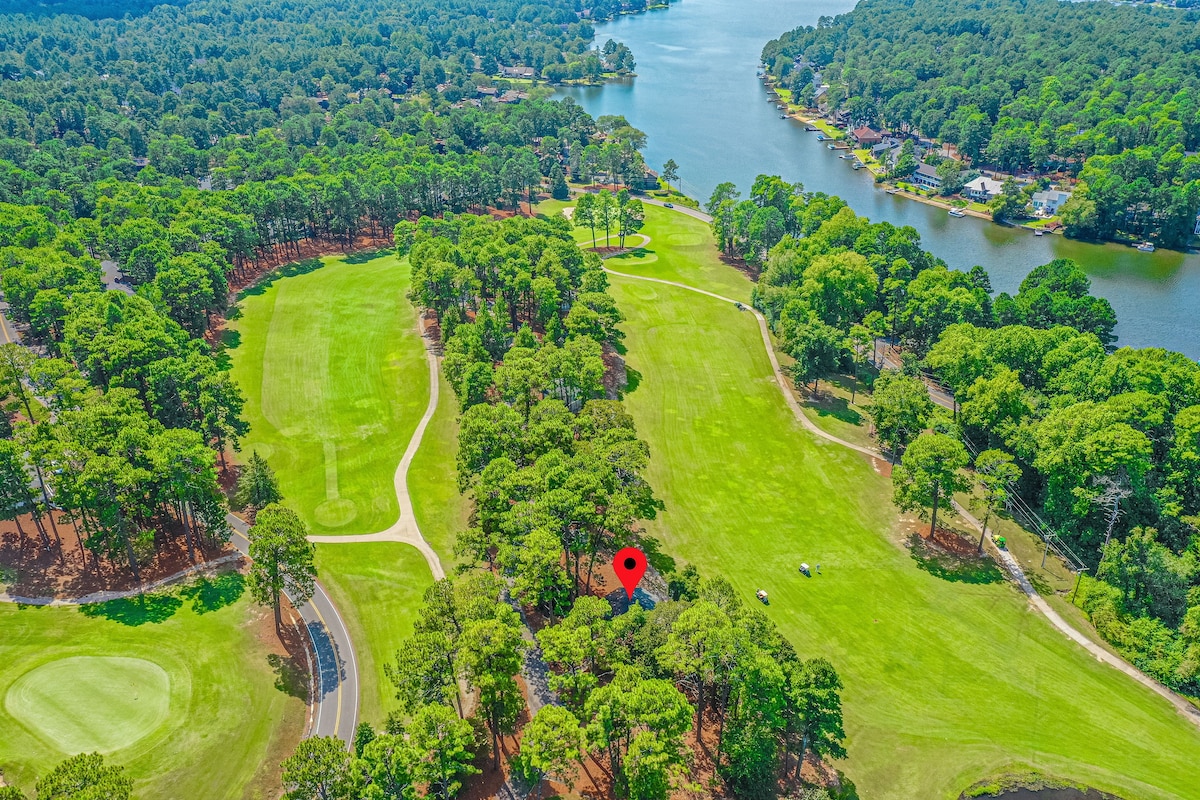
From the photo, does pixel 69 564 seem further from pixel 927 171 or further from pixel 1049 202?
pixel 927 171

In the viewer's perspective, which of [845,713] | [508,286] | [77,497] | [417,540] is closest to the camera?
[845,713]

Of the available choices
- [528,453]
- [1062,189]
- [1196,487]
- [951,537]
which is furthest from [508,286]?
[1062,189]

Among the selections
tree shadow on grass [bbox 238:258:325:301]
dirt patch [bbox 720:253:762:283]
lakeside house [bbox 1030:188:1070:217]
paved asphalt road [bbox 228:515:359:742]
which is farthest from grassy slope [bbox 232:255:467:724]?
lakeside house [bbox 1030:188:1070:217]

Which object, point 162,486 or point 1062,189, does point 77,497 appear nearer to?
point 162,486

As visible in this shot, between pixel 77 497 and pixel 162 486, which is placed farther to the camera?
pixel 162 486

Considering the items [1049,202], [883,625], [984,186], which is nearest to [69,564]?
[883,625]

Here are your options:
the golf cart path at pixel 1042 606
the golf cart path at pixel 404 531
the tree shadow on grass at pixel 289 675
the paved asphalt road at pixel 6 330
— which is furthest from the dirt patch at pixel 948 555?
the paved asphalt road at pixel 6 330

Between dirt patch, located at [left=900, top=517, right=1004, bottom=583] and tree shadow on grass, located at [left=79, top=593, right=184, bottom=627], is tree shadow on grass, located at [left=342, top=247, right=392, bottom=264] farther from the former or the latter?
dirt patch, located at [left=900, top=517, right=1004, bottom=583]
